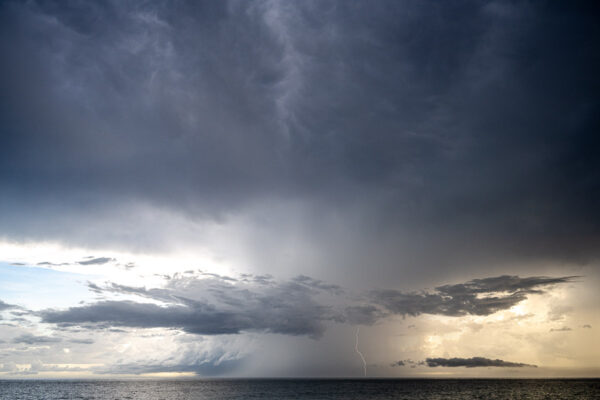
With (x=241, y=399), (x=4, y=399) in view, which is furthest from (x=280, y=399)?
(x=4, y=399)

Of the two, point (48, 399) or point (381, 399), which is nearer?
point (381, 399)

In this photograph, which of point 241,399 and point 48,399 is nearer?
point 241,399

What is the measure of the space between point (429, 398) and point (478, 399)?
16.5m

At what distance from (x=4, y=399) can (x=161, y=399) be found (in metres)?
56.4

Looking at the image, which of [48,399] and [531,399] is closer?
[531,399]

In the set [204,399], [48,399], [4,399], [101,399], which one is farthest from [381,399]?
[4,399]

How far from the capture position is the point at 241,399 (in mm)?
121938

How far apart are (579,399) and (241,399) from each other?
11439 cm

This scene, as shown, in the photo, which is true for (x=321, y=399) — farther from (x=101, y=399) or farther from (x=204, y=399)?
(x=101, y=399)

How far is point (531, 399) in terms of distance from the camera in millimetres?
120000

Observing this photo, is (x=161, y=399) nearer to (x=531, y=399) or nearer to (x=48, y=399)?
(x=48, y=399)

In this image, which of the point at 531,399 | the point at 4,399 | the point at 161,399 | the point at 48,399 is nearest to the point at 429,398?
the point at 531,399

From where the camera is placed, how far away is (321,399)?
123438 millimetres

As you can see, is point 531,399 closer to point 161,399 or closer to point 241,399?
point 241,399
